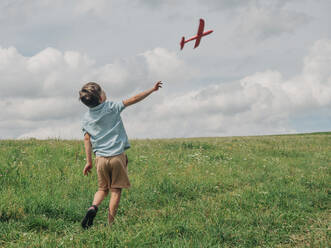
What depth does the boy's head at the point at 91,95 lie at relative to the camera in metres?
5.68

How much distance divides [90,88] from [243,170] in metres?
7.13

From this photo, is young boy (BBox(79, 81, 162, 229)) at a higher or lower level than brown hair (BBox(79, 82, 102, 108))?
lower

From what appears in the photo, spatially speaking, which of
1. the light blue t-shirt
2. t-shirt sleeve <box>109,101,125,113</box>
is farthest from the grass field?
t-shirt sleeve <box>109,101,125,113</box>

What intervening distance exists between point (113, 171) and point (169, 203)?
203 centimetres

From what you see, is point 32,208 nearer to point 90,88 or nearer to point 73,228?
point 73,228

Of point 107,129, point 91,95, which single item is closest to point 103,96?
point 91,95

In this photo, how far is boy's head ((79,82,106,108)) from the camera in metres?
5.68

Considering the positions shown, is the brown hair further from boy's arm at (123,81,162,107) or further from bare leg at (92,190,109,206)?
bare leg at (92,190,109,206)

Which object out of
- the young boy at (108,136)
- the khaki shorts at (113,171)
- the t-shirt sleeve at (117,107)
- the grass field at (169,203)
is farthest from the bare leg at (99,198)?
the t-shirt sleeve at (117,107)

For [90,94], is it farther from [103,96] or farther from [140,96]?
[140,96]

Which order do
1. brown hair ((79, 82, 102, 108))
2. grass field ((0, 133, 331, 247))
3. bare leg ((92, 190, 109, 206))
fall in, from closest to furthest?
grass field ((0, 133, 331, 247)) < brown hair ((79, 82, 102, 108)) < bare leg ((92, 190, 109, 206))

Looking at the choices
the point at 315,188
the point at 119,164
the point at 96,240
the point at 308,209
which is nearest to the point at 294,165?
the point at 315,188

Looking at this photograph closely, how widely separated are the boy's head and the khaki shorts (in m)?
0.95

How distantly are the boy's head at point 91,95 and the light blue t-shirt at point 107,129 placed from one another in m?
0.09
